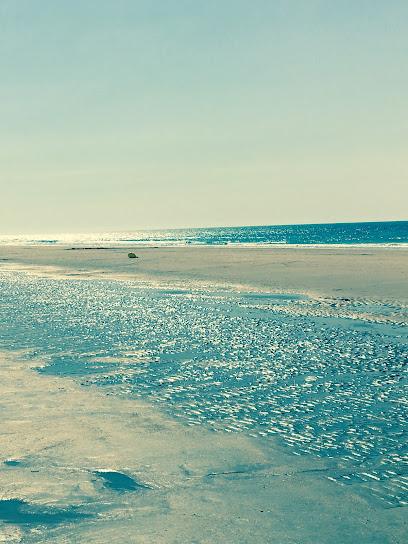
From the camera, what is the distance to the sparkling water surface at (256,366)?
255 inches

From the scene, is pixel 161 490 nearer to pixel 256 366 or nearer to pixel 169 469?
pixel 169 469

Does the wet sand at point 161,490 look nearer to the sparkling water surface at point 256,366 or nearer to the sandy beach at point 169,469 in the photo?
the sandy beach at point 169,469

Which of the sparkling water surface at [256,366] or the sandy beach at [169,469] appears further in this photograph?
the sparkling water surface at [256,366]

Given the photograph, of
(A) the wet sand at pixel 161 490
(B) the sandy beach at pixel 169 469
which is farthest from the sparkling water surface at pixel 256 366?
(A) the wet sand at pixel 161 490

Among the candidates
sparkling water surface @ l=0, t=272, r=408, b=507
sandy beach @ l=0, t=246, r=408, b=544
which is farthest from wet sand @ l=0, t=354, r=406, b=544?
sparkling water surface @ l=0, t=272, r=408, b=507

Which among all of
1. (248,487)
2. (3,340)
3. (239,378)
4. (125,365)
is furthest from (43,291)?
(248,487)

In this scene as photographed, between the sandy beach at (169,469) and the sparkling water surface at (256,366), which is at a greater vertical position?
the sparkling water surface at (256,366)

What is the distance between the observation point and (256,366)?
10.1m

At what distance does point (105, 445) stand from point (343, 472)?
2.70 metres

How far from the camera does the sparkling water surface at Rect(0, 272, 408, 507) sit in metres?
6.48

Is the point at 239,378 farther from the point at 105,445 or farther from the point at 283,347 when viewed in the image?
the point at 105,445

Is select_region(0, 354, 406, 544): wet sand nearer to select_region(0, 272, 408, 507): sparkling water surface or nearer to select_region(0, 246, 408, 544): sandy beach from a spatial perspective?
select_region(0, 246, 408, 544): sandy beach

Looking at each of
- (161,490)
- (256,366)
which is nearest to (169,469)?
(161,490)

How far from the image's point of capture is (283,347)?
11.7m
